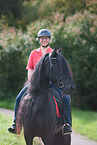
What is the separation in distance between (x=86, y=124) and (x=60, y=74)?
7.93 m

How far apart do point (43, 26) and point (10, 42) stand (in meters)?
2.28

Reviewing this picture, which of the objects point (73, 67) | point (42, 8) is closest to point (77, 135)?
point (73, 67)

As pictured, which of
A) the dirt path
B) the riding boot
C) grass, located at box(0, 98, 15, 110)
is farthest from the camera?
grass, located at box(0, 98, 15, 110)

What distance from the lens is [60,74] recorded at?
4227mm

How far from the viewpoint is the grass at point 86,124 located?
34.4 feet

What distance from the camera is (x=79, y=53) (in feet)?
48.0

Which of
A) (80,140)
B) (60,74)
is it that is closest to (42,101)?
(60,74)

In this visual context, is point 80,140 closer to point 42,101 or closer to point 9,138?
point 9,138

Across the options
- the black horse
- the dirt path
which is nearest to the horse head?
the black horse

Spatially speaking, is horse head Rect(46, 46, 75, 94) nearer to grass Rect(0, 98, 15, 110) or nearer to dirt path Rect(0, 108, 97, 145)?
dirt path Rect(0, 108, 97, 145)

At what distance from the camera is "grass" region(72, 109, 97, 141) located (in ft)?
34.4

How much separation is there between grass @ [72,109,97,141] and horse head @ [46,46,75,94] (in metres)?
6.36

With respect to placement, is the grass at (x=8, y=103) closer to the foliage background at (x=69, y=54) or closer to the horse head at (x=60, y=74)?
the foliage background at (x=69, y=54)

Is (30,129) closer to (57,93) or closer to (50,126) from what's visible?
(50,126)
